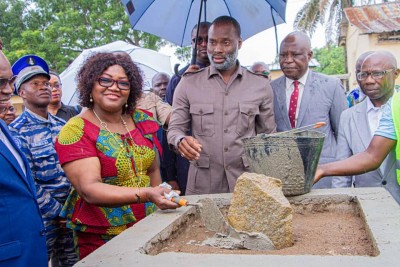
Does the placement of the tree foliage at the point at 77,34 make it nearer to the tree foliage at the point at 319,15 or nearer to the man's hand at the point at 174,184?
the tree foliage at the point at 319,15

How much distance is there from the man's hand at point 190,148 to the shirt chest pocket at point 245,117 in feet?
1.86

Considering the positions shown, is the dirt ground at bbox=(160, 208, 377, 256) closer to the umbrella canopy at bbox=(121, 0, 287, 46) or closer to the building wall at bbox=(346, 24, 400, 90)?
the umbrella canopy at bbox=(121, 0, 287, 46)

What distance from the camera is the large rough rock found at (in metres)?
2.05

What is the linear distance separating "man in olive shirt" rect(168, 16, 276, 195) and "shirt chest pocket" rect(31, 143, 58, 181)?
79 centimetres

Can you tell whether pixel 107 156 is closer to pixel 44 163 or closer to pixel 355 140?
pixel 44 163

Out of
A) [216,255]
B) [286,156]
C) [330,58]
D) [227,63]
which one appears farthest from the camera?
[330,58]

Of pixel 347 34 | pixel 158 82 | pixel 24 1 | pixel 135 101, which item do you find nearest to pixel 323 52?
pixel 347 34

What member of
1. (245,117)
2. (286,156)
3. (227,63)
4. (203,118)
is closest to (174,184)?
(203,118)

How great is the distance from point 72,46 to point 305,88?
1505cm

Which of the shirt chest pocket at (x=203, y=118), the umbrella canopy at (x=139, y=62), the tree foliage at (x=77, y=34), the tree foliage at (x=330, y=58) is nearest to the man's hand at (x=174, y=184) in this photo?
the shirt chest pocket at (x=203, y=118)

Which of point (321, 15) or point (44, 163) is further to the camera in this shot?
point (321, 15)

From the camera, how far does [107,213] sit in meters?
2.53

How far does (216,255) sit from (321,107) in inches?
84.7

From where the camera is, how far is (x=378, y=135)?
9.15ft
